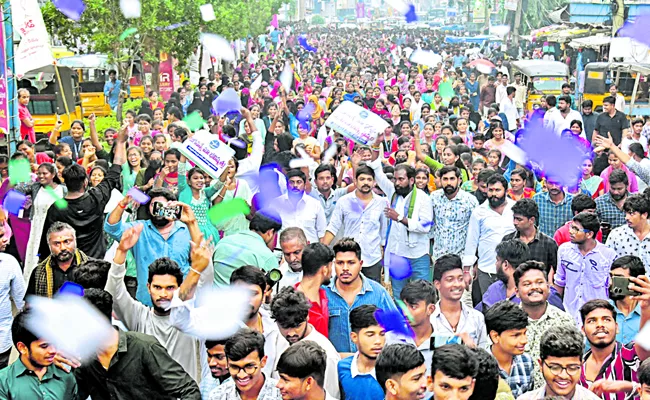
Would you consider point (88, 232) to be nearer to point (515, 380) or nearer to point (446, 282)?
point (446, 282)

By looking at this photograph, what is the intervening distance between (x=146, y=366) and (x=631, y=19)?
31.3m

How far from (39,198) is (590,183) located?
5.06 metres

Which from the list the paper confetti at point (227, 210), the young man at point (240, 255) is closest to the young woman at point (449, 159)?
the paper confetti at point (227, 210)

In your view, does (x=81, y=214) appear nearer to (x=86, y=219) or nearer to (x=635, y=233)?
(x=86, y=219)

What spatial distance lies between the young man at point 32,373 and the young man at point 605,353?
2.57m

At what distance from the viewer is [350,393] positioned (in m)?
5.01

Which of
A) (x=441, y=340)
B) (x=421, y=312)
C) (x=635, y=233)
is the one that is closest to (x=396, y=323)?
(x=421, y=312)

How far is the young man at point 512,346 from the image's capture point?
5.25 meters

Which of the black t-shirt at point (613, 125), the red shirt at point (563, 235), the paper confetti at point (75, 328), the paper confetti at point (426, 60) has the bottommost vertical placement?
the paper confetti at point (426, 60)

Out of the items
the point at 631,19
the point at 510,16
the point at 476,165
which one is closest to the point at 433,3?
the point at 510,16

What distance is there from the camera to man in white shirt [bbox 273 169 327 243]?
846cm

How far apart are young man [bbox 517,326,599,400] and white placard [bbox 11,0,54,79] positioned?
8.45 m

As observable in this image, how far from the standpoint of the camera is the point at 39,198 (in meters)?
8.57

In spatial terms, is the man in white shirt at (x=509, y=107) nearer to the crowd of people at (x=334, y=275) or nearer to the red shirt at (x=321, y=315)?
the crowd of people at (x=334, y=275)
